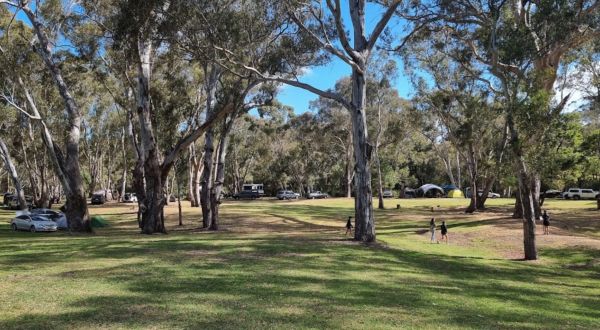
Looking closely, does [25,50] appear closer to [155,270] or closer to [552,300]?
[155,270]

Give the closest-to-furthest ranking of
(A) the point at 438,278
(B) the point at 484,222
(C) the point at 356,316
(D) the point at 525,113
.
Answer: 1. (C) the point at 356,316
2. (A) the point at 438,278
3. (D) the point at 525,113
4. (B) the point at 484,222

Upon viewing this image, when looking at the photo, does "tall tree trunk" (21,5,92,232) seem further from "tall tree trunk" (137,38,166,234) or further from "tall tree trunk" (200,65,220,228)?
"tall tree trunk" (200,65,220,228)

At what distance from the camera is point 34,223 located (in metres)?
30.4

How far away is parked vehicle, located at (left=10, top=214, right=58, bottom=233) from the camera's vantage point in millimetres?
30297

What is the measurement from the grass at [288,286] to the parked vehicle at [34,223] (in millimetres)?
12796

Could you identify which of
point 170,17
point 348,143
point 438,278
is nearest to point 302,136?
point 348,143

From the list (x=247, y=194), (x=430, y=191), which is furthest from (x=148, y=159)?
(x=430, y=191)

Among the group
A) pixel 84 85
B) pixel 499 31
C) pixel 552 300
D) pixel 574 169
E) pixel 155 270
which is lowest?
pixel 552 300

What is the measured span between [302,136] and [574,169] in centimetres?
4290

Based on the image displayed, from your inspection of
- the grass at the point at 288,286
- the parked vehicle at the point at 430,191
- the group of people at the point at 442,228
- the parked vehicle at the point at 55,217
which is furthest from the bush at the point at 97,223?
the parked vehicle at the point at 430,191

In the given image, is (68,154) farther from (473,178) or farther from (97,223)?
(473,178)

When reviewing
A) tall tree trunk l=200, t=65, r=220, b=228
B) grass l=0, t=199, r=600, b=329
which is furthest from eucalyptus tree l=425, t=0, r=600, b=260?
tall tree trunk l=200, t=65, r=220, b=228

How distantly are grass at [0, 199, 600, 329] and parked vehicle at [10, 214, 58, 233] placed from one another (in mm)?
12796

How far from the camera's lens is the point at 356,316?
8609 millimetres
